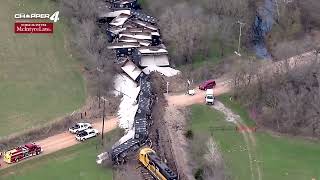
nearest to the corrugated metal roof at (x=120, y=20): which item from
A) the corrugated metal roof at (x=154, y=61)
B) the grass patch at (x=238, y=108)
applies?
the corrugated metal roof at (x=154, y=61)

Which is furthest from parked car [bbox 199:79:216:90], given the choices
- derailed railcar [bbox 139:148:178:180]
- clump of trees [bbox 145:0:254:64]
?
derailed railcar [bbox 139:148:178:180]

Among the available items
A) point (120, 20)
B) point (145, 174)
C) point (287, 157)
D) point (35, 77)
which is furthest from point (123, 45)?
point (287, 157)

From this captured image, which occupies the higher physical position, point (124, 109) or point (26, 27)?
point (26, 27)

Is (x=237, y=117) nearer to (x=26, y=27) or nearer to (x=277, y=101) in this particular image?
(x=277, y=101)

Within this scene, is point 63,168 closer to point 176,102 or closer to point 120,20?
point 176,102

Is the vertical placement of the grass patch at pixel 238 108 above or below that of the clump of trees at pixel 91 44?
below

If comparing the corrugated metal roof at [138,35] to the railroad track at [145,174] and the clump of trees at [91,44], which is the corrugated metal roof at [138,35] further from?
the railroad track at [145,174]

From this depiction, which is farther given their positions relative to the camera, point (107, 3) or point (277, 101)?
point (107, 3)

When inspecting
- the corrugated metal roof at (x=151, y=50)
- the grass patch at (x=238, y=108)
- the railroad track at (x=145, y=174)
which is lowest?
the railroad track at (x=145, y=174)

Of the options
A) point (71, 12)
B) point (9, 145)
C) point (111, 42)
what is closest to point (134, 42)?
point (111, 42)
